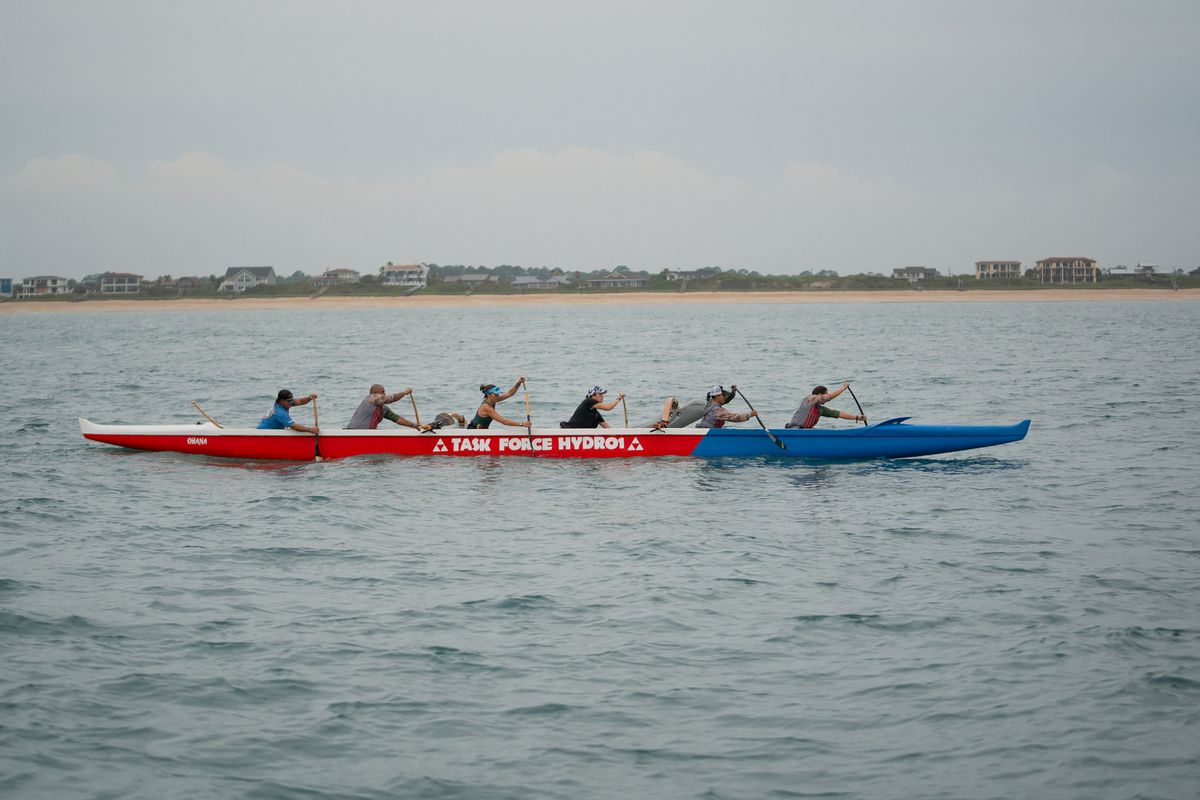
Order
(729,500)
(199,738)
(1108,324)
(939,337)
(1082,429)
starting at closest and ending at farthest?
(199,738) < (729,500) < (1082,429) < (939,337) < (1108,324)

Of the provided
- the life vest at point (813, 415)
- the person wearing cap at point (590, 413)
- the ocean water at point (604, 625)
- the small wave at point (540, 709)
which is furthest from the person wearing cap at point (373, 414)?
the small wave at point (540, 709)

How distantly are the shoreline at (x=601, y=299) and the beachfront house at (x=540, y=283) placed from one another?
232 cm

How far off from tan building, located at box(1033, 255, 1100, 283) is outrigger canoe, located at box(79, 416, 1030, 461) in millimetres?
154244

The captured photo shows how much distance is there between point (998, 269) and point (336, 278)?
10428 cm

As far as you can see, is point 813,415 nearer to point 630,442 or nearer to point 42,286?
point 630,442

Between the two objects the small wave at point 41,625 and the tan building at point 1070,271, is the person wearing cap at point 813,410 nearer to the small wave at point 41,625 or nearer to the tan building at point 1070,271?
the small wave at point 41,625

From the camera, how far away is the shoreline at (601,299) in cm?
14750

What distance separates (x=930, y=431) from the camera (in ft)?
64.6

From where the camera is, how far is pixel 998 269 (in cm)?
17238

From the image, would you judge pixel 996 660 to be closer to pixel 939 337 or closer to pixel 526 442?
pixel 526 442

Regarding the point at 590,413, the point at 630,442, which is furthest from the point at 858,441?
the point at 590,413

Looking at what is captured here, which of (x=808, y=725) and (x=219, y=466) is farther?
(x=219, y=466)

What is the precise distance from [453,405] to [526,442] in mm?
12872

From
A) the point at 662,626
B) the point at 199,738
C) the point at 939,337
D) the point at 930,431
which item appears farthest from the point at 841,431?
the point at 939,337
